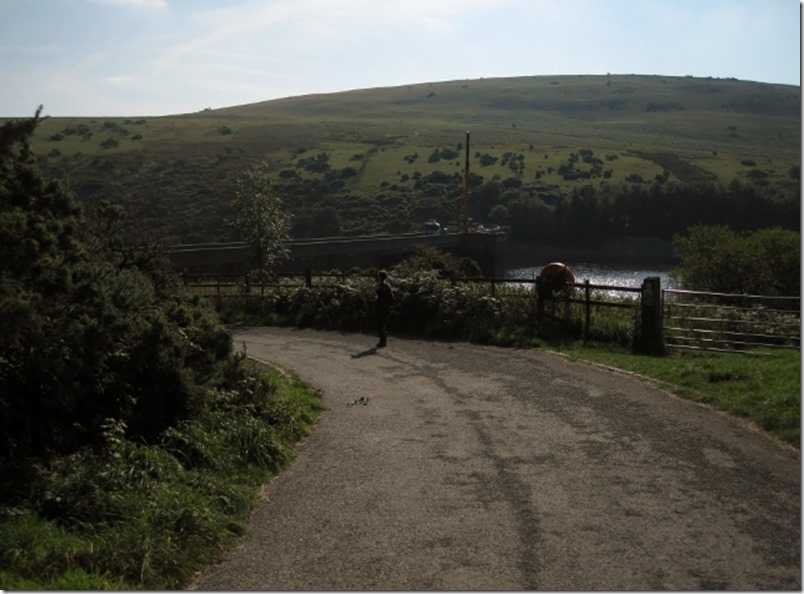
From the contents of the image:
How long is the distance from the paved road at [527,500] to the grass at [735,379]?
1.07ft

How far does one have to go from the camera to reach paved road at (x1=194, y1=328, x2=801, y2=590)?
673cm

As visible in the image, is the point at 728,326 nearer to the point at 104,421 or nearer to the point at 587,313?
the point at 587,313

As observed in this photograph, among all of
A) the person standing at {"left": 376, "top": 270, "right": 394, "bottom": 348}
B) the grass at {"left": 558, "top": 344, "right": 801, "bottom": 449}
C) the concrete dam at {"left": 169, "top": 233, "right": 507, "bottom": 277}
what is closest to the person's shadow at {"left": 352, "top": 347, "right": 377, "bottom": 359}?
the person standing at {"left": 376, "top": 270, "right": 394, "bottom": 348}

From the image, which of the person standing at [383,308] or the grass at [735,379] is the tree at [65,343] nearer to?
the grass at [735,379]

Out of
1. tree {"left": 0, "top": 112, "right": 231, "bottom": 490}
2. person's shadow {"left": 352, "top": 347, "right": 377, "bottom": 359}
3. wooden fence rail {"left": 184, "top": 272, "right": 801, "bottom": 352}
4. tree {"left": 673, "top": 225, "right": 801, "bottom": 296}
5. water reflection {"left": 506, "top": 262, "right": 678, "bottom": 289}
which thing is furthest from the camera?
water reflection {"left": 506, "top": 262, "right": 678, "bottom": 289}

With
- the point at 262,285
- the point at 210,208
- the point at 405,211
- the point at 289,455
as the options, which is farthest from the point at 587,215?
the point at 289,455

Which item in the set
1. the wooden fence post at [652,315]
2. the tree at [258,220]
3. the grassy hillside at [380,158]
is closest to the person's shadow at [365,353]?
the wooden fence post at [652,315]

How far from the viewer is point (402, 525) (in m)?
7.93

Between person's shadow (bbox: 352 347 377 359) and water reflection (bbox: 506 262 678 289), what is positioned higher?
person's shadow (bbox: 352 347 377 359)

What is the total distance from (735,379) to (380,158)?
10344 cm

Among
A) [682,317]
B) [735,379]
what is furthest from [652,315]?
[735,379]

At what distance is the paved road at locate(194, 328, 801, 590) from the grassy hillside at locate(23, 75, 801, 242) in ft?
126

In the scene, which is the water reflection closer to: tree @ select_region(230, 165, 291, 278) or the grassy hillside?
tree @ select_region(230, 165, 291, 278)

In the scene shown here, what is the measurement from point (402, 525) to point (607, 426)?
4.67 m
